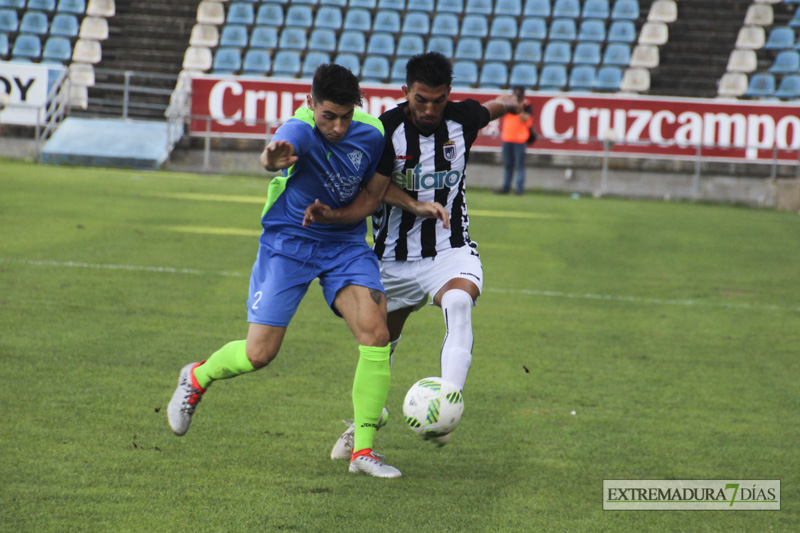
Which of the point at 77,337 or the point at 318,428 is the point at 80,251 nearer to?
the point at 77,337

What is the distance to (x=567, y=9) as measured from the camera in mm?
22875

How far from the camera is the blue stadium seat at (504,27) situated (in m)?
22.5

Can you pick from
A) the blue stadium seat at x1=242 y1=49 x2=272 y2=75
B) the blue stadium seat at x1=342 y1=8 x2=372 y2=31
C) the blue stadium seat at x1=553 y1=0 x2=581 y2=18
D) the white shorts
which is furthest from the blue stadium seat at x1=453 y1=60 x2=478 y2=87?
the white shorts

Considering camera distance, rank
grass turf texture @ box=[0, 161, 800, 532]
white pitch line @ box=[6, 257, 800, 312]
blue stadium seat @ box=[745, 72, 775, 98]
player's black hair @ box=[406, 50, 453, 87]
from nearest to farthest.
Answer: grass turf texture @ box=[0, 161, 800, 532], player's black hair @ box=[406, 50, 453, 87], white pitch line @ box=[6, 257, 800, 312], blue stadium seat @ box=[745, 72, 775, 98]

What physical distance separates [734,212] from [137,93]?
506 inches

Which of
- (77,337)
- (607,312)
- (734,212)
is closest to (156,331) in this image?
(77,337)

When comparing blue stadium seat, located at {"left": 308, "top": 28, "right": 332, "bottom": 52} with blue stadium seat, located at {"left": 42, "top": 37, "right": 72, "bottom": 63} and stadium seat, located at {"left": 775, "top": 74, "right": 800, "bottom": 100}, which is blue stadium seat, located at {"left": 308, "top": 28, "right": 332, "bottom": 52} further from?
stadium seat, located at {"left": 775, "top": 74, "right": 800, "bottom": 100}

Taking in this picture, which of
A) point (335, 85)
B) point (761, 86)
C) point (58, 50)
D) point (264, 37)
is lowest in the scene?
point (335, 85)

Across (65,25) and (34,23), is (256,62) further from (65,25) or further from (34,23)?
(34,23)

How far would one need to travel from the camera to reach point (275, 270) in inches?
163

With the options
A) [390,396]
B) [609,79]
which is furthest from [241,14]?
[390,396]

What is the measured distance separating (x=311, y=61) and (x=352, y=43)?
1170mm

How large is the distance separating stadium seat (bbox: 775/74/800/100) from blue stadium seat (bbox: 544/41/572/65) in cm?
456

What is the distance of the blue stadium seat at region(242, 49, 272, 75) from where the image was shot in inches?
840
